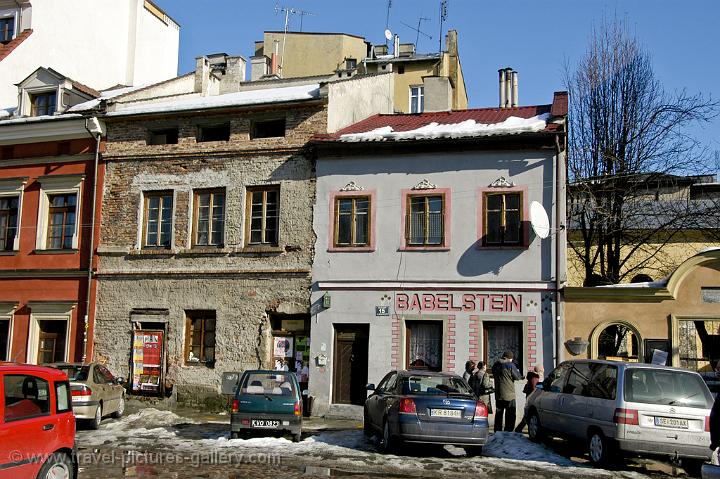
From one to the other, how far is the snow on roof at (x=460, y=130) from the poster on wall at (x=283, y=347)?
5.90m

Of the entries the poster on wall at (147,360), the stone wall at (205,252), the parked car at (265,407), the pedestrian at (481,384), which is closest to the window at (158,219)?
the stone wall at (205,252)

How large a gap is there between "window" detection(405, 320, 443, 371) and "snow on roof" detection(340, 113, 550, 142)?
509 cm

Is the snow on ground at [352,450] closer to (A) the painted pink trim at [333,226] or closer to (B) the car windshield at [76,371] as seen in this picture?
(B) the car windshield at [76,371]

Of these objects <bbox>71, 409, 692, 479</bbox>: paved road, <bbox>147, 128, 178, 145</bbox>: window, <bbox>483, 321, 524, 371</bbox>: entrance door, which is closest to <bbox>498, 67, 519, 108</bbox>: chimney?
<bbox>483, 321, 524, 371</bbox>: entrance door

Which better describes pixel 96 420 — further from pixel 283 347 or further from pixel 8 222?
pixel 8 222

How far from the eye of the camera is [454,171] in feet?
67.9

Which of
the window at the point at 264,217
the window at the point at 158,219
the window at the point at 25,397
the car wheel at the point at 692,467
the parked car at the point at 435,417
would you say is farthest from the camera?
Answer: the window at the point at 158,219

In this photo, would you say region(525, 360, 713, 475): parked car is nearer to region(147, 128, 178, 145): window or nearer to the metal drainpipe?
the metal drainpipe

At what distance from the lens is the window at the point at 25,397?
28.3ft

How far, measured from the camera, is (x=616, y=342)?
81.1 ft

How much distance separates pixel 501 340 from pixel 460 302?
1.45 meters

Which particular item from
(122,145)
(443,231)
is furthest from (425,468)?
(122,145)

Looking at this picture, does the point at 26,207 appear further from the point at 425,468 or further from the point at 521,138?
the point at 425,468

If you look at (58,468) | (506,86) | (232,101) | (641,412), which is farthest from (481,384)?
(506,86)
